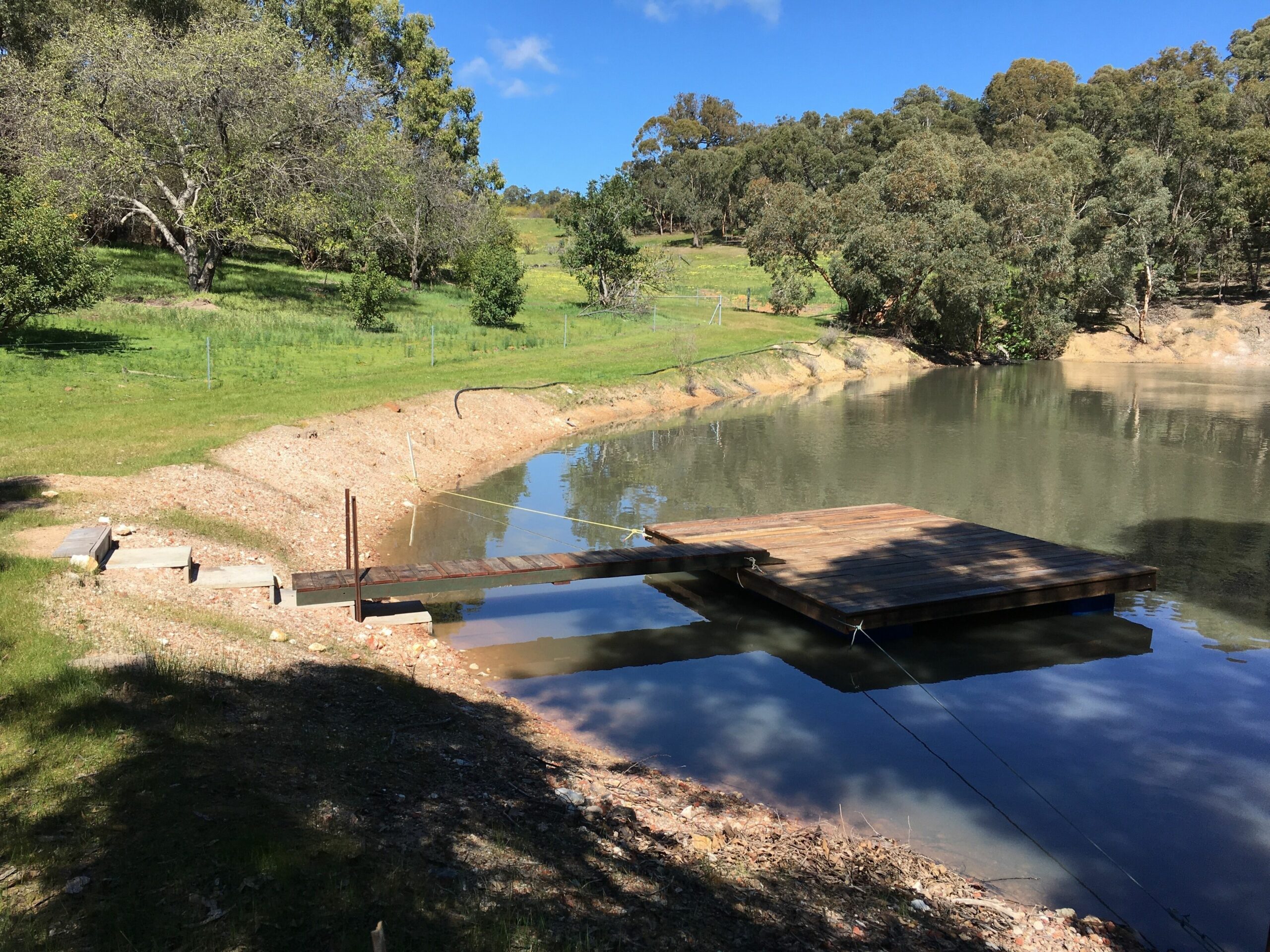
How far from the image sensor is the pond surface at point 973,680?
23.5 ft

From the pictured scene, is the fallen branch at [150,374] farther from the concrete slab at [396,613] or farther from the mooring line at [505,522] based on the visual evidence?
the concrete slab at [396,613]

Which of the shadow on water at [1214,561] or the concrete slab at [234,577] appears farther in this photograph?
the shadow on water at [1214,561]

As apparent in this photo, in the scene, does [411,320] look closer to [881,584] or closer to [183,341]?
[183,341]

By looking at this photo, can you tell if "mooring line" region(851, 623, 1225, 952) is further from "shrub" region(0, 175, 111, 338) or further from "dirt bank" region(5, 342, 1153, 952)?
"shrub" region(0, 175, 111, 338)

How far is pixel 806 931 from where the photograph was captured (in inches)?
204

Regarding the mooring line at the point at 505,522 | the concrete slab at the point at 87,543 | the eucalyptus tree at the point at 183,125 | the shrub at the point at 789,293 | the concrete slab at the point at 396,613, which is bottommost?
the concrete slab at the point at 396,613

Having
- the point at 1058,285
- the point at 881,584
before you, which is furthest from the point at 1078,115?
the point at 881,584

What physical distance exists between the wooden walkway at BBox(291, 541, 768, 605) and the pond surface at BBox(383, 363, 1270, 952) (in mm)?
687

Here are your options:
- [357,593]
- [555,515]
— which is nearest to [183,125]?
[555,515]

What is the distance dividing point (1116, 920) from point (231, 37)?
124ft

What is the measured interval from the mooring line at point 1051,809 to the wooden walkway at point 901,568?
0.81 meters

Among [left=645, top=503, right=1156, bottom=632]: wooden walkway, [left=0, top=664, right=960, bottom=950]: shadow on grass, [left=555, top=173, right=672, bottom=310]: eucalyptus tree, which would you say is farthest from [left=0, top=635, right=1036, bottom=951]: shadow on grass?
[left=555, top=173, right=672, bottom=310]: eucalyptus tree

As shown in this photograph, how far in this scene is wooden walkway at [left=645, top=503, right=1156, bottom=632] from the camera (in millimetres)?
11406

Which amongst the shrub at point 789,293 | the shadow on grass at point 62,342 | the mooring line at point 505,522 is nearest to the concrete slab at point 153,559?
the mooring line at point 505,522
